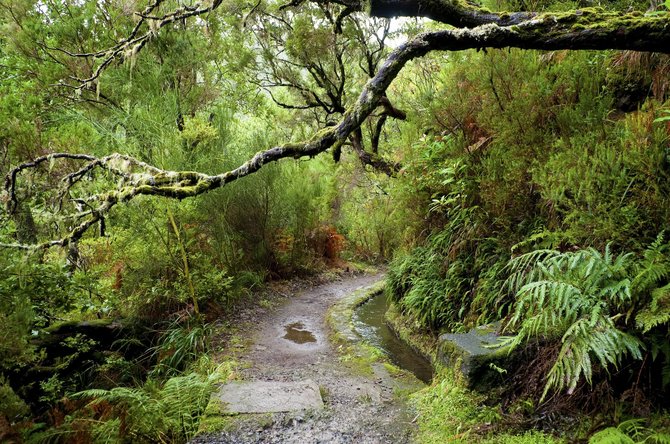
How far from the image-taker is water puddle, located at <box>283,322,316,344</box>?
7410mm

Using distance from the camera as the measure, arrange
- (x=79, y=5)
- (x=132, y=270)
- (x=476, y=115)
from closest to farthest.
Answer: (x=476, y=115) < (x=132, y=270) < (x=79, y=5)

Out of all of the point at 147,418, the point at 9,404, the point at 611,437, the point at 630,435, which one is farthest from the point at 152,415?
the point at 630,435

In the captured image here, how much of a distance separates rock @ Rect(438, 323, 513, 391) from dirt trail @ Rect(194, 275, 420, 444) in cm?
78

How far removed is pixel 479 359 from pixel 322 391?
204 cm

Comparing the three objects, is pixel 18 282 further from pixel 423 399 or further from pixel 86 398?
pixel 423 399

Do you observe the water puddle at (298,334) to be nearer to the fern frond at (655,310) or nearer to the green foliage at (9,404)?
the green foliage at (9,404)

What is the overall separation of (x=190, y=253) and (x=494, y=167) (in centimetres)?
563

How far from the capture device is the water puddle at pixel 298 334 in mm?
7410

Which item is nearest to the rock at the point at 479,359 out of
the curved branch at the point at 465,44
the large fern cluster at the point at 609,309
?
the large fern cluster at the point at 609,309

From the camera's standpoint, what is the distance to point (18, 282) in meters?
4.77

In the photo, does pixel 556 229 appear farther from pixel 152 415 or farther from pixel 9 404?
pixel 9 404

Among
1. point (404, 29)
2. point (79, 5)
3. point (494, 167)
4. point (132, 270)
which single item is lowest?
point (132, 270)

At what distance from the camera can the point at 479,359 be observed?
3771mm

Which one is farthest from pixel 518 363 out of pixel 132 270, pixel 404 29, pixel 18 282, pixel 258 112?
pixel 258 112
